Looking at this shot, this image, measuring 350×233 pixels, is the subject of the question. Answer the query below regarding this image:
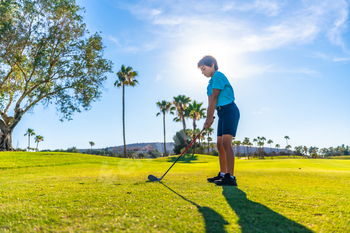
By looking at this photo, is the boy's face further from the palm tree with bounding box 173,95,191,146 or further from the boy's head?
the palm tree with bounding box 173,95,191,146

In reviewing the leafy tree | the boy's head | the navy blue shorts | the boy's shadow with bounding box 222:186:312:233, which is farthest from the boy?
the leafy tree

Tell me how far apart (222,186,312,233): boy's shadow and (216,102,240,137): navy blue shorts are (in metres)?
1.55

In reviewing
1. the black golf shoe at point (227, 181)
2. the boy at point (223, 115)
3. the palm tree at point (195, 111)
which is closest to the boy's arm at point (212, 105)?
the boy at point (223, 115)

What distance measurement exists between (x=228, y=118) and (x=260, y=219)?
210cm

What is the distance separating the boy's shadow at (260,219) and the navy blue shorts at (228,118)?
155 centimetres

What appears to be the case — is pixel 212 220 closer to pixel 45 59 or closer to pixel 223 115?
pixel 223 115

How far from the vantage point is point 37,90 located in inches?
861

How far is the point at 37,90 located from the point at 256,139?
327 feet

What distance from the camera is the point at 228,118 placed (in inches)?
140

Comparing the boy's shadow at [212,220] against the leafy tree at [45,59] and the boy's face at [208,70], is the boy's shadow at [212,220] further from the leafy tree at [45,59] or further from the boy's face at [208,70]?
the leafy tree at [45,59]

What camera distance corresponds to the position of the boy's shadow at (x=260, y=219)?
1420 mm

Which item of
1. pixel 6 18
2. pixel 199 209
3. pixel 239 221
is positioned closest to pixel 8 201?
pixel 199 209

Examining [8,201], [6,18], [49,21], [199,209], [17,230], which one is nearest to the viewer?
[17,230]

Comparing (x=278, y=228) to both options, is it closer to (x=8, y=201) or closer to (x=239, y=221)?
(x=239, y=221)
